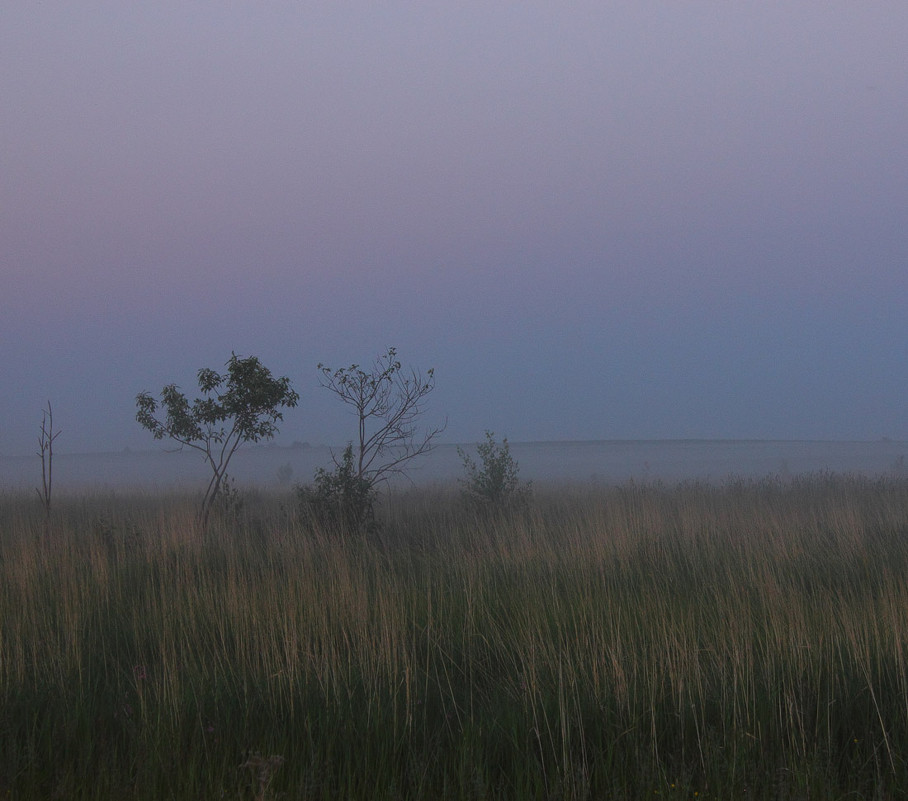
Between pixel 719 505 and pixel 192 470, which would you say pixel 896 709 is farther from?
pixel 192 470

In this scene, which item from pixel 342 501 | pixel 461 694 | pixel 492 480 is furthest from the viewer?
pixel 492 480

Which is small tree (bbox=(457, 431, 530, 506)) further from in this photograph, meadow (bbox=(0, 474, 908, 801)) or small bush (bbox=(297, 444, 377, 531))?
meadow (bbox=(0, 474, 908, 801))

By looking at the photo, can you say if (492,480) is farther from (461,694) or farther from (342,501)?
(461,694)

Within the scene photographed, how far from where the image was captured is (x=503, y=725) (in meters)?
3.96

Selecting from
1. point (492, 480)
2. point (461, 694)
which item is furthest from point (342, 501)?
point (461, 694)

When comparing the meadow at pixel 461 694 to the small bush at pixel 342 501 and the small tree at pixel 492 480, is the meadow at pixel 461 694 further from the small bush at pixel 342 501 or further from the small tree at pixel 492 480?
the small tree at pixel 492 480

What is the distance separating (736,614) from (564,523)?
7.16 metres

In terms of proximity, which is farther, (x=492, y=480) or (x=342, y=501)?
(x=492, y=480)

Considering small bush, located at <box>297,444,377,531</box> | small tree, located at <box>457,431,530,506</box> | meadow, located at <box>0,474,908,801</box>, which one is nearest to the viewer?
meadow, located at <box>0,474,908,801</box>

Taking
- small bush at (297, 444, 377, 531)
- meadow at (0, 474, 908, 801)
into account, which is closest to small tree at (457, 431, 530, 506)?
small bush at (297, 444, 377, 531)

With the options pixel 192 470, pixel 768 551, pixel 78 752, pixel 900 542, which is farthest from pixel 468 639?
pixel 192 470

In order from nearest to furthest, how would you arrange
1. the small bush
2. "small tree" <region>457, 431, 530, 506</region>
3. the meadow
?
1. the meadow
2. the small bush
3. "small tree" <region>457, 431, 530, 506</region>

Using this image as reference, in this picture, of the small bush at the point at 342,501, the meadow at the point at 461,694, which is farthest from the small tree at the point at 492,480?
the meadow at the point at 461,694

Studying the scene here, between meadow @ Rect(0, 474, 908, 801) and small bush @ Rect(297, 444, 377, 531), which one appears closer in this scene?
meadow @ Rect(0, 474, 908, 801)
